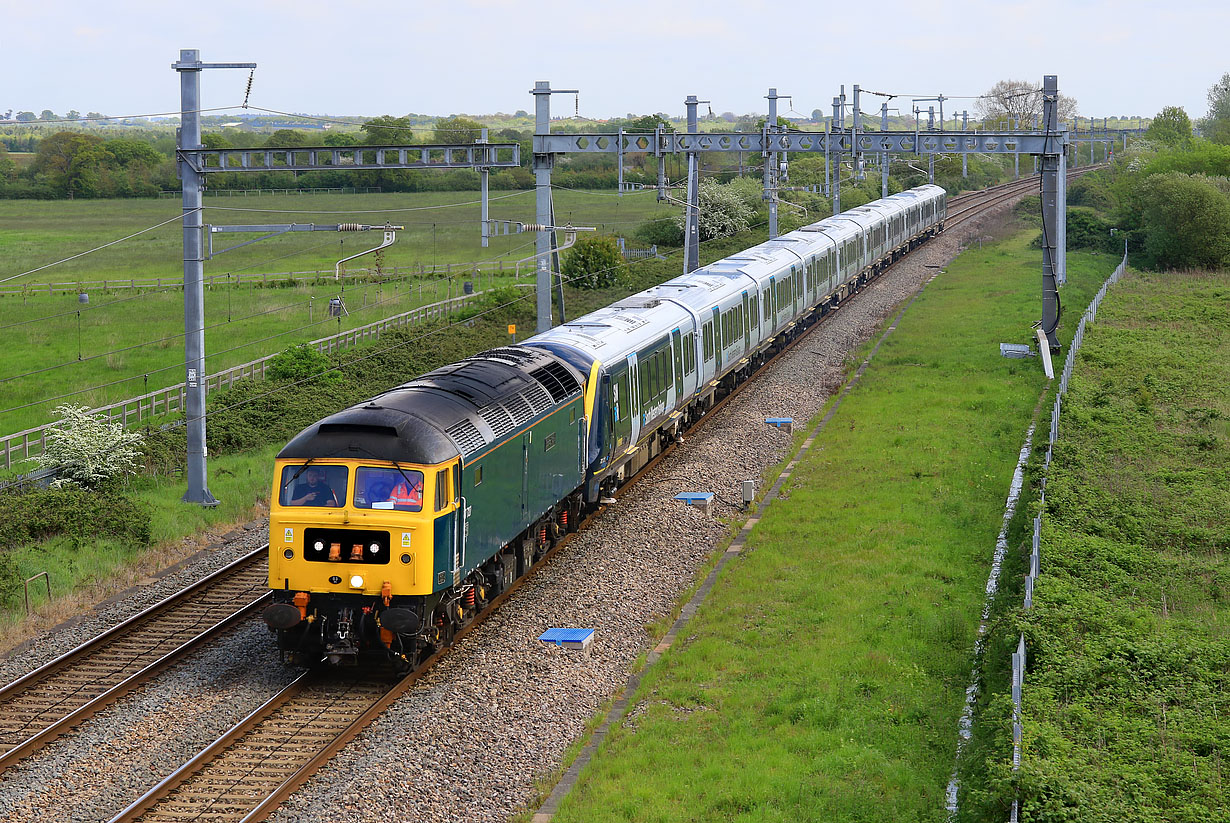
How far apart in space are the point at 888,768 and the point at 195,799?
724 cm

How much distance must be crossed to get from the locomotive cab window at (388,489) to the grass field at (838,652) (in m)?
3.85

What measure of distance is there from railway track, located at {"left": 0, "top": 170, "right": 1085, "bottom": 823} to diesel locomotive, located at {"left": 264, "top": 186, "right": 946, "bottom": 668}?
65 cm

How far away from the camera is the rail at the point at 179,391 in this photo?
30328mm

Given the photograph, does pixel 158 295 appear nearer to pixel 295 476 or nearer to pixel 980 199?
pixel 295 476

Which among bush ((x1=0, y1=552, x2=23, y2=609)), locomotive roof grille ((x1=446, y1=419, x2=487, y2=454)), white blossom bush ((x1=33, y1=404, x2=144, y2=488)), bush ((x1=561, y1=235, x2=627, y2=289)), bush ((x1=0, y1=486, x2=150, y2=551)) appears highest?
bush ((x1=561, y1=235, x2=627, y2=289))

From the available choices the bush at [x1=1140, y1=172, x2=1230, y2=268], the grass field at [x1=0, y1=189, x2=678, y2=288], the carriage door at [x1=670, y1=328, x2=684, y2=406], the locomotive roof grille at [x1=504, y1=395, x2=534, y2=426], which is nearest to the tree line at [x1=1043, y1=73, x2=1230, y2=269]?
the bush at [x1=1140, y1=172, x2=1230, y2=268]

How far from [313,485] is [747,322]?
21869 millimetres

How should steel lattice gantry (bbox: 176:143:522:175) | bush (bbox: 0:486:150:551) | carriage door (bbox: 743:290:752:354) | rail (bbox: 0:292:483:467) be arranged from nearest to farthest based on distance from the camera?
bush (bbox: 0:486:150:551) → steel lattice gantry (bbox: 176:143:522:175) → rail (bbox: 0:292:483:467) → carriage door (bbox: 743:290:752:354)

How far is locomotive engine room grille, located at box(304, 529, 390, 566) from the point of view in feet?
50.3

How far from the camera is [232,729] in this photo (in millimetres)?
14031

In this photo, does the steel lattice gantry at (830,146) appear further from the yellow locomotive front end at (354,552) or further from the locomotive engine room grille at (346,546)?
the locomotive engine room grille at (346,546)

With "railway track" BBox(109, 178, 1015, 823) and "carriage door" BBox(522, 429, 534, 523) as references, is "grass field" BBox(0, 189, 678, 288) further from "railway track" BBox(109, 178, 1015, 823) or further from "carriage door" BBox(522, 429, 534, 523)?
"railway track" BBox(109, 178, 1015, 823)

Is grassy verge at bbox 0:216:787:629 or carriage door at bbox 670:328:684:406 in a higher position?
carriage door at bbox 670:328:684:406

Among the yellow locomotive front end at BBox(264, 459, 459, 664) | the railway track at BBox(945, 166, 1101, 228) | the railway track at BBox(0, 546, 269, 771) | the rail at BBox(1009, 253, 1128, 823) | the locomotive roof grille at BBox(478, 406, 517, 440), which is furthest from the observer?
the railway track at BBox(945, 166, 1101, 228)
